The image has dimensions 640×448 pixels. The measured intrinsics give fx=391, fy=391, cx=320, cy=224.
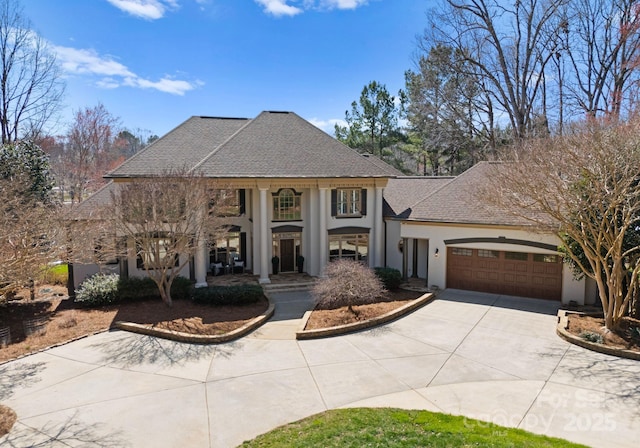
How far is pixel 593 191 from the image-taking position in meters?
12.2

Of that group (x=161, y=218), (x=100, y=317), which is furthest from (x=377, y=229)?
(x=100, y=317)

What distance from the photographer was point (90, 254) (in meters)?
13.8

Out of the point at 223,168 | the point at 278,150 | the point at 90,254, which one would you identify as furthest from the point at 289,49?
the point at 90,254

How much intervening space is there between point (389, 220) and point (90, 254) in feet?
47.3

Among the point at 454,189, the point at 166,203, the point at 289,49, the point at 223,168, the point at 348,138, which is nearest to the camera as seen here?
the point at 166,203

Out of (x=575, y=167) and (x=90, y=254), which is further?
(x=90, y=254)

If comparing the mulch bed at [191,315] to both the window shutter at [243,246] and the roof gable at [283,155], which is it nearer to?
the window shutter at [243,246]

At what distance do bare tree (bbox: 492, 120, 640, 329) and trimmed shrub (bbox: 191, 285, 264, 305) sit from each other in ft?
34.6

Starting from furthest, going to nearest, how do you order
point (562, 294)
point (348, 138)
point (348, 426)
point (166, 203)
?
point (348, 138), point (562, 294), point (166, 203), point (348, 426)

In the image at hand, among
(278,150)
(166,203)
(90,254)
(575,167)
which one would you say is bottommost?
(90,254)

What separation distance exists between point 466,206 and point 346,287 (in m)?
8.20

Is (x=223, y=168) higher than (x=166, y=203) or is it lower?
higher

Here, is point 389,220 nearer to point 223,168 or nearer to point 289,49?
point 223,168

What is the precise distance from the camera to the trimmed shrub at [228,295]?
53.3 ft
